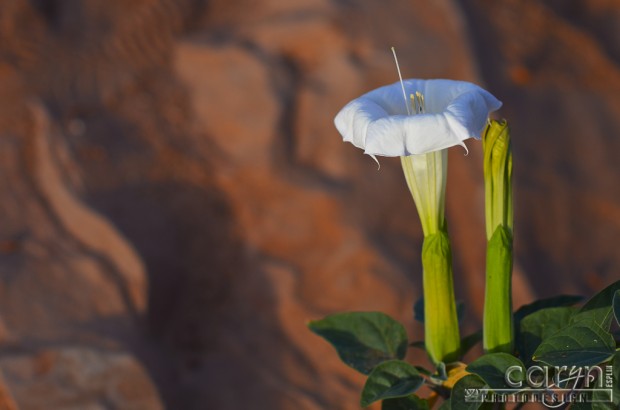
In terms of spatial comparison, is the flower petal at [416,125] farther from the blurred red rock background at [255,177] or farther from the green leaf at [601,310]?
the blurred red rock background at [255,177]

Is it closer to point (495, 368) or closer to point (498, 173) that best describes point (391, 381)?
point (495, 368)

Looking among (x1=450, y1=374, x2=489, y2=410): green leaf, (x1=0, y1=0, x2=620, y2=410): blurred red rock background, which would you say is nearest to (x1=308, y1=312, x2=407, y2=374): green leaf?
(x1=450, y1=374, x2=489, y2=410): green leaf

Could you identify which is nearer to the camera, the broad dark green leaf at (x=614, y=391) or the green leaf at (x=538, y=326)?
the broad dark green leaf at (x=614, y=391)

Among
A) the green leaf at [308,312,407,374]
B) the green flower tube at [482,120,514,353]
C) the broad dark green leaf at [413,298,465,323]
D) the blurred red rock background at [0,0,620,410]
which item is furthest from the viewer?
the blurred red rock background at [0,0,620,410]

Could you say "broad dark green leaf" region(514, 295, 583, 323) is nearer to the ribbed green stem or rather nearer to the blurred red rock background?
the ribbed green stem

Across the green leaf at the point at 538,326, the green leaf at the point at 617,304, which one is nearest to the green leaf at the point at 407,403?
the green leaf at the point at 538,326

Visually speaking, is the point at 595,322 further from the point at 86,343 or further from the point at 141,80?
the point at 141,80

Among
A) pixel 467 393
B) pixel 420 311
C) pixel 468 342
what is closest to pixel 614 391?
pixel 467 393
